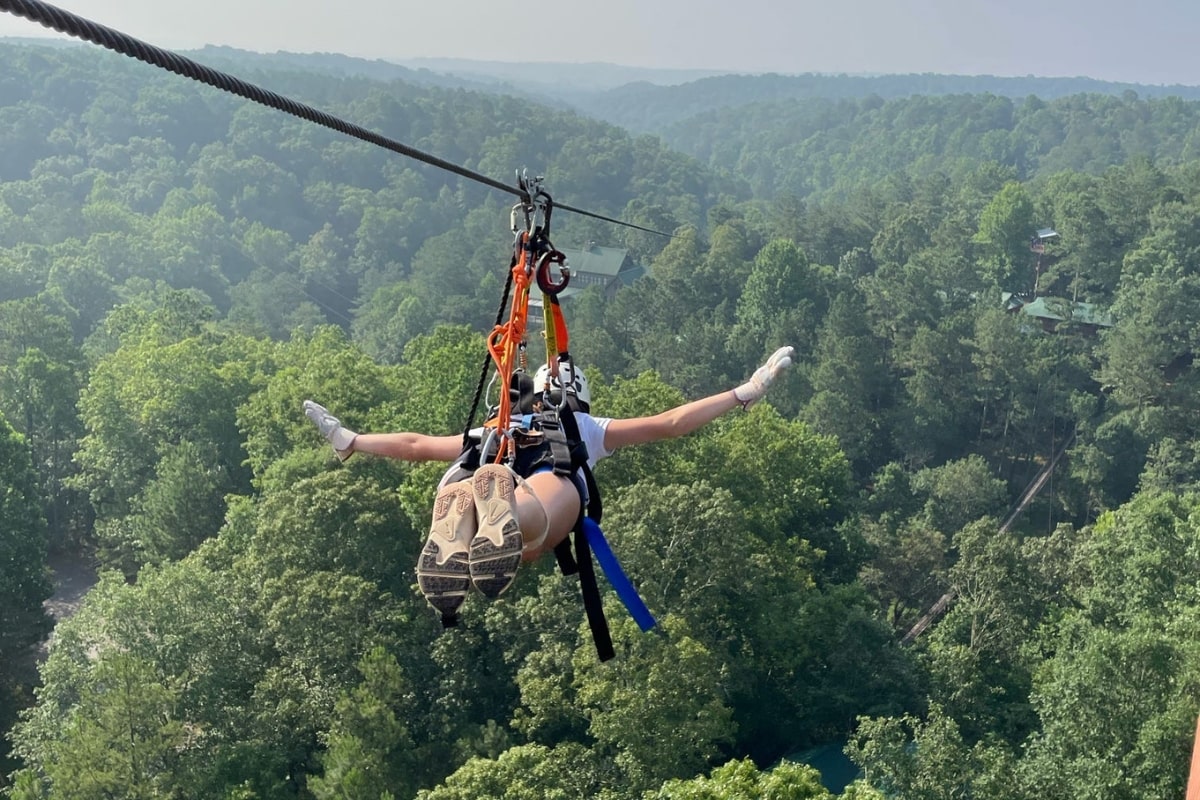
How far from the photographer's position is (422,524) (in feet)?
70.3

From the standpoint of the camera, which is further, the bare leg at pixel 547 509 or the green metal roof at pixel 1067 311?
the green metal roof at pixel 1067 311

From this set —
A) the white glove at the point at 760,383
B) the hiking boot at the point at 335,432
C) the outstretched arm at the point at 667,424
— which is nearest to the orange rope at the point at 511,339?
the outstretched arm at the point at 667,424

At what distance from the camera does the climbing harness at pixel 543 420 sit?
713 cm

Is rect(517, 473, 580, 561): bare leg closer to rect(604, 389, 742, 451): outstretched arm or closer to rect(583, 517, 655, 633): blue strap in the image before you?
rect(583, 517, 655, 633): blue strap

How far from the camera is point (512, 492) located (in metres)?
6.40

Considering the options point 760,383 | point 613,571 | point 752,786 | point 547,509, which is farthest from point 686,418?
point 752,786

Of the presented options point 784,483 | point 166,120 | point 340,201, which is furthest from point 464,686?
point 166,120

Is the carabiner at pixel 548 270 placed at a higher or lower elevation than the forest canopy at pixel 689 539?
higher

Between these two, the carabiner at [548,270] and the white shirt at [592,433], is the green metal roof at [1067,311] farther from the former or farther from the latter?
the carabiner at [548,270]

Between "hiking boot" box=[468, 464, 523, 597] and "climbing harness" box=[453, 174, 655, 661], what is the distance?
0.78 metres

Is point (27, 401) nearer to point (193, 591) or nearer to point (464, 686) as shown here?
point (193, 591)

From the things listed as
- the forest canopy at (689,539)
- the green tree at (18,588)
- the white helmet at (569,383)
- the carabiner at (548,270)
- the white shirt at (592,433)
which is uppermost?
the carabiner at (548,270)

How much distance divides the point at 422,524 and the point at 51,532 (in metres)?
16.7

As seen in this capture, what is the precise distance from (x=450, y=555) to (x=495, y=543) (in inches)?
12.2
